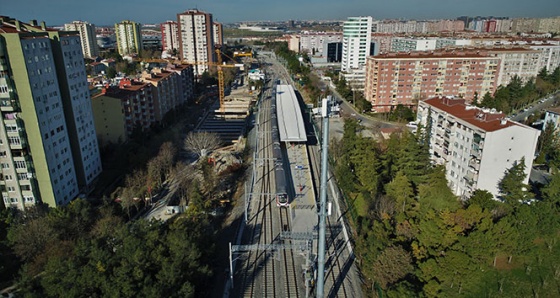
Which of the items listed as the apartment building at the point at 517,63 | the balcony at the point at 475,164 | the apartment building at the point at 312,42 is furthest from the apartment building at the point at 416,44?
the balcony at the point at 475,164

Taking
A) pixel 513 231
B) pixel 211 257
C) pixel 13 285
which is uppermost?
pixel 513 231

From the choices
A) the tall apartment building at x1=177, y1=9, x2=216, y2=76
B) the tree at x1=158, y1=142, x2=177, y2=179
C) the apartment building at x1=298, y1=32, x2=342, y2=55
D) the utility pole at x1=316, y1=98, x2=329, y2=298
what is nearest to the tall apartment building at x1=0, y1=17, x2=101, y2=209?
the tree at x1=158, y1=142, x2=177, y2=179

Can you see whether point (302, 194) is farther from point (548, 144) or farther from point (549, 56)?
point (549, 56)

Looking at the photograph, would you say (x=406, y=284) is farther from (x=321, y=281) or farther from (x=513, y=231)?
(x=513, y=231)

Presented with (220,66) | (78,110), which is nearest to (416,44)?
(220,66)

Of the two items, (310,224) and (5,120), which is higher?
(5,120)

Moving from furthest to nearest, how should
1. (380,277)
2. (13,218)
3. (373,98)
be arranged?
1. (373,98)
2. (13,218)
3. (380,277)

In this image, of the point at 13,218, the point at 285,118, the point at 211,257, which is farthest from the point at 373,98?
the point at 13,218

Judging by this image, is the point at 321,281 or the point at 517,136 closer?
the point at 321,281

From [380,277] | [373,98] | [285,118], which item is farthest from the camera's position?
[373,98]
